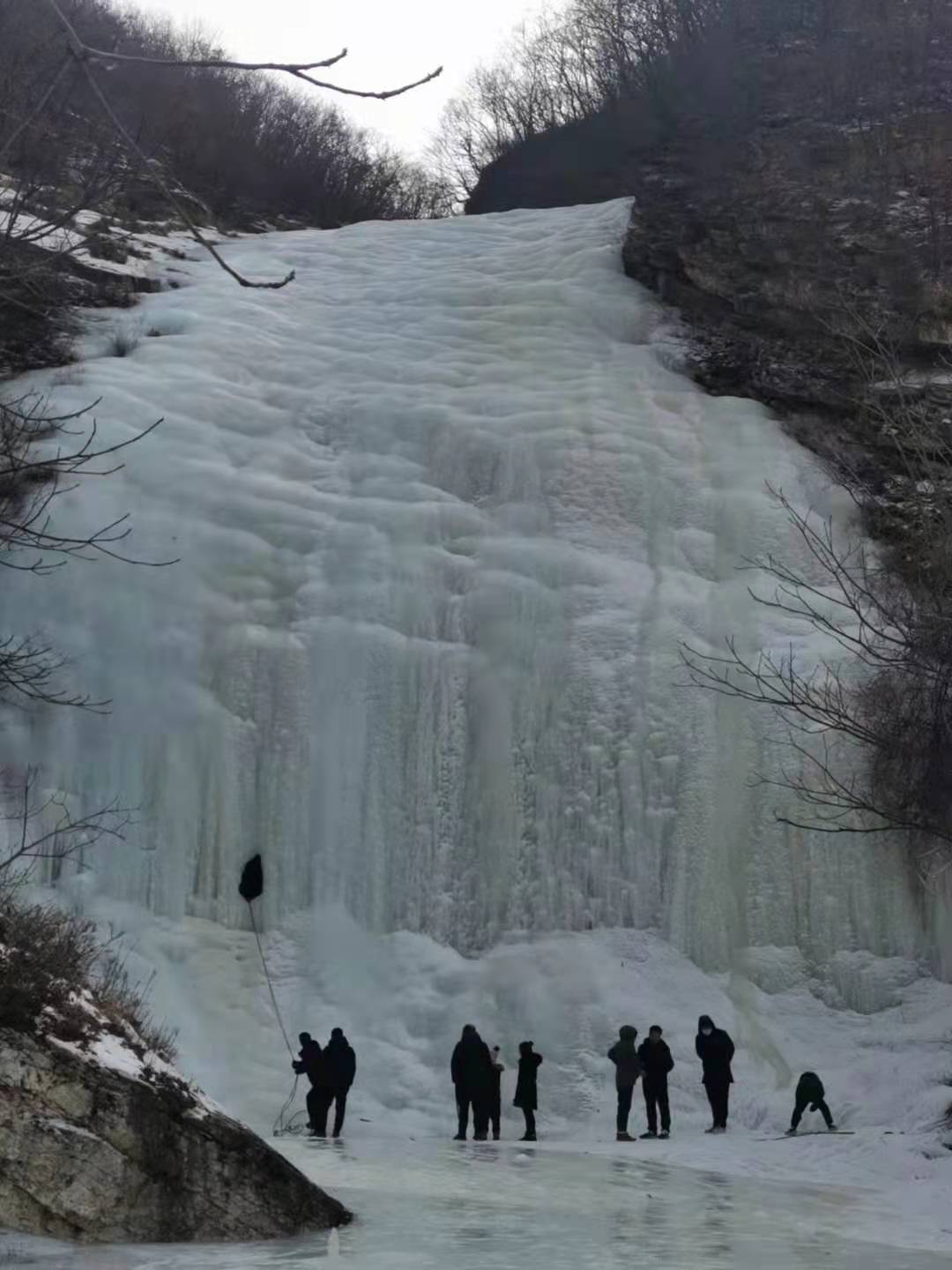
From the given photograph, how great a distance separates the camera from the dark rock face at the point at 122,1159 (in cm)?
602

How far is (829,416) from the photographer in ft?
63.1

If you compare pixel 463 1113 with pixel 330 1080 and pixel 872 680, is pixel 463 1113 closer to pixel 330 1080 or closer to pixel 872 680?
pixel 330 1080

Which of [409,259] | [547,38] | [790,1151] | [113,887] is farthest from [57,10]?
[547,38]

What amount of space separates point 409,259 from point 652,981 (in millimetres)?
14223

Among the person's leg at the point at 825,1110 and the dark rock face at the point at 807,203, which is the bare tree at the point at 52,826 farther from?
the dark rock face at the point at 807,203

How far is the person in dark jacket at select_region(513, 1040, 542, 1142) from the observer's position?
1235 centimetres

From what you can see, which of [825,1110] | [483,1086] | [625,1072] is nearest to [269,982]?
[483,1086]

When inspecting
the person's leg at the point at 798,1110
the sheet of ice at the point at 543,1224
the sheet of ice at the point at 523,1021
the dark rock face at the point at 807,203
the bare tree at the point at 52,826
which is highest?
the dark rock face at the point at 807,203

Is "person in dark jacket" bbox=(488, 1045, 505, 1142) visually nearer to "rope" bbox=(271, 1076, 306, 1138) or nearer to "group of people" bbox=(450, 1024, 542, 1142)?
"group of people" bbox=(450, 1024, 542, 1142)

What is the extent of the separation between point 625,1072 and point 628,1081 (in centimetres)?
8

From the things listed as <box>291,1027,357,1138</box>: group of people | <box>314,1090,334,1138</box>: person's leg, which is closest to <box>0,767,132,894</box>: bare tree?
<box>291,1027,357,1138</box>: group of people

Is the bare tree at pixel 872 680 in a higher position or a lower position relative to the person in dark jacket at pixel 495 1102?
higher

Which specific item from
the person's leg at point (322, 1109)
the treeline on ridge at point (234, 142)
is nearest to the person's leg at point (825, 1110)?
the person's leg at point (322, 1109)

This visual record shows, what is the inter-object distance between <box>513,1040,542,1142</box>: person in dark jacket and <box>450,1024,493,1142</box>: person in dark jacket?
385 mm
